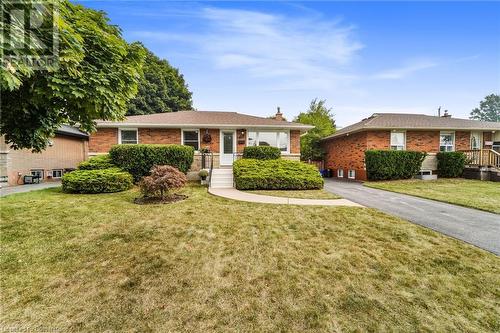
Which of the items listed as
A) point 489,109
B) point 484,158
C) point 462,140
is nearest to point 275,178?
point 484,158

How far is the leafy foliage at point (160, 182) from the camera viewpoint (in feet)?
→ 24.0

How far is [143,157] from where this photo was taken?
11.0 m

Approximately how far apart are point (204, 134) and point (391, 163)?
11743 mm

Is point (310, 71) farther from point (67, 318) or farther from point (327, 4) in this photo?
point (67, 318)

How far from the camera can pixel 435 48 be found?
12.4 m

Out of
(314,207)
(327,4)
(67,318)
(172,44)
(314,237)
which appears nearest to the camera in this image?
(67,318)

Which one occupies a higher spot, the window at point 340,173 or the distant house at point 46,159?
the distant house at point 46,159

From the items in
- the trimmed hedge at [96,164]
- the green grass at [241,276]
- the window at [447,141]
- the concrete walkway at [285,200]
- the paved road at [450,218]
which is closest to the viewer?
the green grass at [241,276]

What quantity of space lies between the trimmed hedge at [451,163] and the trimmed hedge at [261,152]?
36.9 ft

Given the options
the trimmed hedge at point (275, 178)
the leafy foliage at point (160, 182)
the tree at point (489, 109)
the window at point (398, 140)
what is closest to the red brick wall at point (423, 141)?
the window at point (398, 140)

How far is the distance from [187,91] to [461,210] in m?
34.9

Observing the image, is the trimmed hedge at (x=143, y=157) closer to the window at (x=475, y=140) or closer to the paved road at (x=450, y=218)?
the paved road at (x=450, y=218)

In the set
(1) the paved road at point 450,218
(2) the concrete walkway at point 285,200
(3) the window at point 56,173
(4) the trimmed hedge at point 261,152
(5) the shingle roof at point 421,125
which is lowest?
(1) the paved road at point 450,218

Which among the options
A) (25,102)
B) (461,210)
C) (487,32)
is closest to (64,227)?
(25,102)
